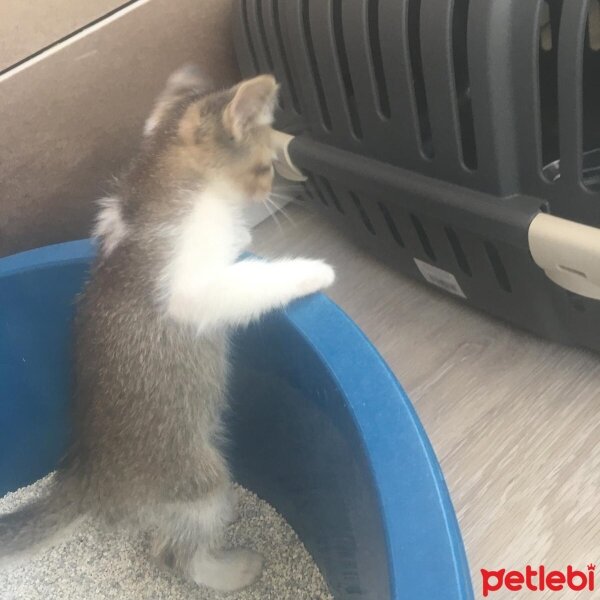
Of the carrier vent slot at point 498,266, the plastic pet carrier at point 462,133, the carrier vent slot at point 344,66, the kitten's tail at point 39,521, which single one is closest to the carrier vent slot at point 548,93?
the plastic pet carrier at point 462,133

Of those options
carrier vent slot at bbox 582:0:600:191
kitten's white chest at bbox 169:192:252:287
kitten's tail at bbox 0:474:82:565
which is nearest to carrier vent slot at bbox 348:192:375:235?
kitten's white chest at bbox 169:192:252:287

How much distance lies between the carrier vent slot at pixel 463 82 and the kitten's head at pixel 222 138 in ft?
0.68

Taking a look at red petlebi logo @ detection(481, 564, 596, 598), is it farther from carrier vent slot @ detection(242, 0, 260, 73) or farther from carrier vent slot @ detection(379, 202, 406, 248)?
carrier vent slot @ detection(242, 0, 260, 73)

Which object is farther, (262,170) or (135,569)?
(135,569)

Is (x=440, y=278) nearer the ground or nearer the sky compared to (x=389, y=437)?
nearer the ground

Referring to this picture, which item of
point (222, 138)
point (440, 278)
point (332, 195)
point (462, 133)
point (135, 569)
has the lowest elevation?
point (135, 569)

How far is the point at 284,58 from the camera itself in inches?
40.1

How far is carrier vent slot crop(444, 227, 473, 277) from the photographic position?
87cm

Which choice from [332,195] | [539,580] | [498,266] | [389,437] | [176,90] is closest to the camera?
[389,437]

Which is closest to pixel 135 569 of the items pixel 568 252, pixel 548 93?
pixel 568 252

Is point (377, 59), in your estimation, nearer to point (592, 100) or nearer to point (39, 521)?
point (592, 100)

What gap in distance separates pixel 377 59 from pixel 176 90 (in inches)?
11.5

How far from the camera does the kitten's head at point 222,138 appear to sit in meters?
0.77

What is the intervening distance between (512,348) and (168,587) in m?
0.59
